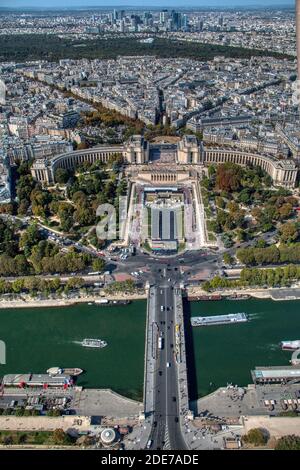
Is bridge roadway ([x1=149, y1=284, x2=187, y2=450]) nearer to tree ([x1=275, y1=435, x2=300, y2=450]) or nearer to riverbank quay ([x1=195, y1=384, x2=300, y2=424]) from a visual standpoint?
riverbank quay ([x1=195, y1=384, x2=300, y2=424])

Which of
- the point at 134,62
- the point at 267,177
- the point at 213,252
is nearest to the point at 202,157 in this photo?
the point at 267,177

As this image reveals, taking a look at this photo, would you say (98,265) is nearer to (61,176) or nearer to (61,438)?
(61,438)

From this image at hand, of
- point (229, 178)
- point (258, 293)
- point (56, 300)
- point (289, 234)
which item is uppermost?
point (229, 178)

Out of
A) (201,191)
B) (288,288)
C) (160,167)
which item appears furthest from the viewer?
(160,167)

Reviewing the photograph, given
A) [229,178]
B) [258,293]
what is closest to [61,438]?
[258,293]

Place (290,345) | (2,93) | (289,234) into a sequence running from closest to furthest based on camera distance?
(290,345)
(289,234)
(2,93)

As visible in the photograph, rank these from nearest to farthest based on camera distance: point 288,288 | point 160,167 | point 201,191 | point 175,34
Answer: point 288,288 → point 201,191 → point 160,167 → point 175,34

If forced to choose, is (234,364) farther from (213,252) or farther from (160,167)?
(160,167)
